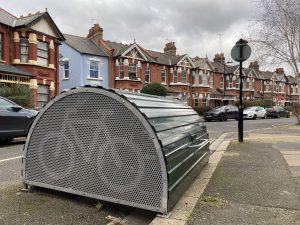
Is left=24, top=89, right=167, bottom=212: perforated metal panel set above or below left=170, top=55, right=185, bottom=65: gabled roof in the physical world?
below

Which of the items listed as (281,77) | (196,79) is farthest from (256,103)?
(281,77)

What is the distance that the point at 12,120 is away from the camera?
10977mm

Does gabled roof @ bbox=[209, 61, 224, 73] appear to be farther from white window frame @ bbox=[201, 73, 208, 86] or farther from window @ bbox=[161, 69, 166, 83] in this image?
window @ bbox=[161, 69, 166, 83]

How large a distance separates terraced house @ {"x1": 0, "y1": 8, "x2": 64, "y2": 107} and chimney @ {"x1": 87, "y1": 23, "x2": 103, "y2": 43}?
11590mm

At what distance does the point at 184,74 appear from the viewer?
155 ft

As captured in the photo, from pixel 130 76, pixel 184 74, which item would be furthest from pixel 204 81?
pixel 130 76

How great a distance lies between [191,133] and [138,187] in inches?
70.8

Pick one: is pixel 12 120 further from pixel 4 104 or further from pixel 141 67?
pixel 141 67

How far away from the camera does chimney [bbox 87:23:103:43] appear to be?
1587 inches

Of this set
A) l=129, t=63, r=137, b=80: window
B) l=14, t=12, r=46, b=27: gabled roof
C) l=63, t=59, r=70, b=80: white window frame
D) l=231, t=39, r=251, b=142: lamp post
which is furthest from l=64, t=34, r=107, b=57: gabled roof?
l=231, t=39, r=251, b=142: lamp post

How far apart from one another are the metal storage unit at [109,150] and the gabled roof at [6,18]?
22.5 meters

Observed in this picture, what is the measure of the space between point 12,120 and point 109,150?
25.6ft

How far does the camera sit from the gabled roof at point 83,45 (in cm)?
3586

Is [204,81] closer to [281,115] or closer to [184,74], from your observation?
[184,74]
